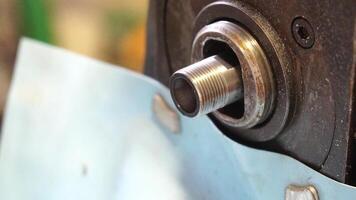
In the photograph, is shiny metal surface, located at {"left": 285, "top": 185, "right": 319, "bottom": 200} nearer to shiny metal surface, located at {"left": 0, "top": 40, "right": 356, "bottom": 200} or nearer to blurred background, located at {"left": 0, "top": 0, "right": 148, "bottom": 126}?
shiny metal surface, located at {"left": 0, "top": 40, "right": 356, "bottom": 200}

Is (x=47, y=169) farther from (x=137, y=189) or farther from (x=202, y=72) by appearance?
(x=202, y=72)

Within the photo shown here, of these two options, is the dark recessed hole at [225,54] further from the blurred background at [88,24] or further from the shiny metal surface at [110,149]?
the blurred background at [88,24]

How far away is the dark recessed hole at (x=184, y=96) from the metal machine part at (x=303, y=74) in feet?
0.08

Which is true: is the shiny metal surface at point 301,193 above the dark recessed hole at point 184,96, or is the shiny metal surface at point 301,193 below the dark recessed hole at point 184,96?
below

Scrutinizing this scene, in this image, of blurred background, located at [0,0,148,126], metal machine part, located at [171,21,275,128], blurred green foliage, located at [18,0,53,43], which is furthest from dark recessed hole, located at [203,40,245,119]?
blurred green foliage, located at [18,0,53,43]

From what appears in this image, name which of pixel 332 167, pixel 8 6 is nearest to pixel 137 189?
pixel 332 167

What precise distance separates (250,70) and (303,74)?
3cm

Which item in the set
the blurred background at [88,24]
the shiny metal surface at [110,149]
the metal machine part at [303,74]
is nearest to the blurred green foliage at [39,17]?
the blurred background at [88,24]

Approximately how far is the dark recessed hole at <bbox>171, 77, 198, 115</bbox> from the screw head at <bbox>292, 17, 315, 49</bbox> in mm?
73

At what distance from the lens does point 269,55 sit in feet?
1.13

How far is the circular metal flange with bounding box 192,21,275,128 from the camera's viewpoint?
0.34 metres

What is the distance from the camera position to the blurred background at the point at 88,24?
3.03ft

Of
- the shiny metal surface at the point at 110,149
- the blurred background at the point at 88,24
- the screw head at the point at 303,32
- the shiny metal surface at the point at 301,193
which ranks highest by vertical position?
the blurred background at the point at 88,24

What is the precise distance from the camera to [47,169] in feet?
1.74
